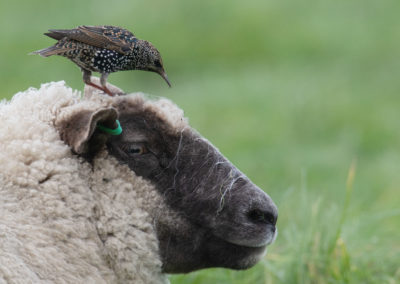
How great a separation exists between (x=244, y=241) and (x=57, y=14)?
36.2ft

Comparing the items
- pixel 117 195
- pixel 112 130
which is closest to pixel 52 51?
pixel 112 130

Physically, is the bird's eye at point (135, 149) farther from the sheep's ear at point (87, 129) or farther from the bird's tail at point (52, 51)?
the bird's tail at point (52, 51)

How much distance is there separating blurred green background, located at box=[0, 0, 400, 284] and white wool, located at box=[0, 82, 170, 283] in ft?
5.05

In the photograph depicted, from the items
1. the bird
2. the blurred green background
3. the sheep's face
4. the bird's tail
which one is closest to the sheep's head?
the sheep's face

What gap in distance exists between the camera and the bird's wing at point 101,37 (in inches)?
124

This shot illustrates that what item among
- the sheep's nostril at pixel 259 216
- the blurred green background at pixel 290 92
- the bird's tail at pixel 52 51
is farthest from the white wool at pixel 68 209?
the blurred green background at pixel 290 92

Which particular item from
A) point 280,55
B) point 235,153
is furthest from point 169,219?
point 280,55

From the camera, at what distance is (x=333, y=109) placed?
984cm

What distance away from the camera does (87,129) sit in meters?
2.96

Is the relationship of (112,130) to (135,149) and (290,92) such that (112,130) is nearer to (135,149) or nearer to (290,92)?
(135,149)

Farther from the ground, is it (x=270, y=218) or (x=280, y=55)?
(x=270, y=218)

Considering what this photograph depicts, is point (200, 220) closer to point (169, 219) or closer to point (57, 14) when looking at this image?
point (169, 219)

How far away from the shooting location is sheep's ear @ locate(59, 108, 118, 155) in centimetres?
296

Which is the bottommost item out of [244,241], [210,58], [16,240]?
[210,58]
